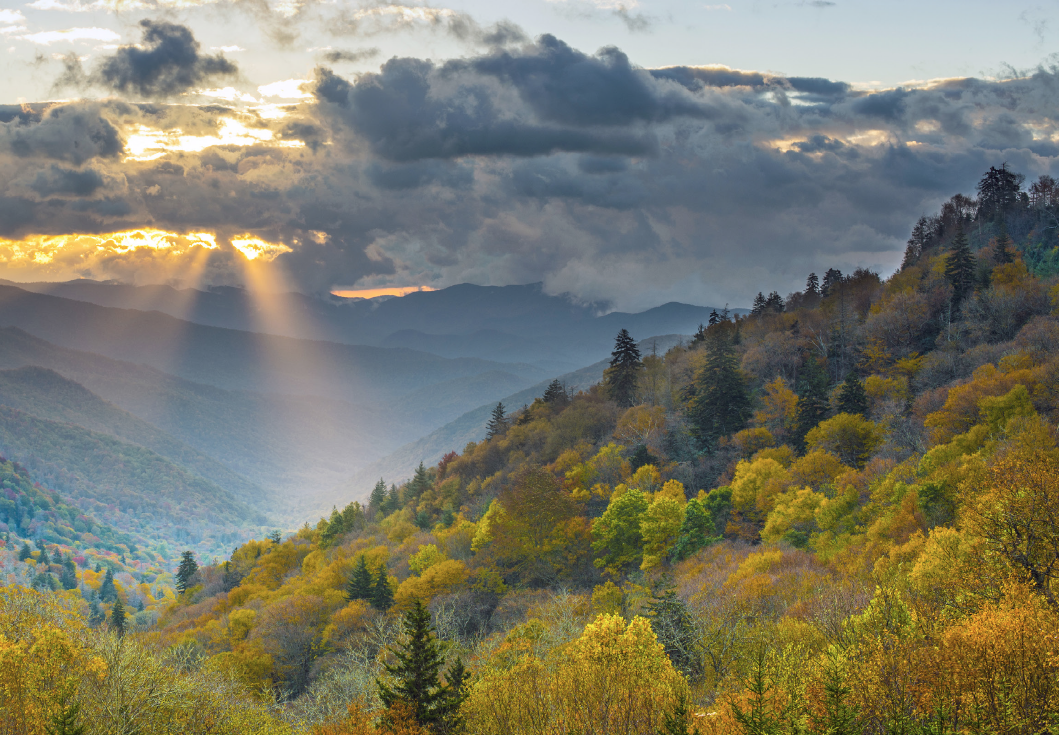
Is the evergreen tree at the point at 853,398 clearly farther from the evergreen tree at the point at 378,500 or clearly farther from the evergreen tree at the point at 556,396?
the evergreen tree at the point at 378,500

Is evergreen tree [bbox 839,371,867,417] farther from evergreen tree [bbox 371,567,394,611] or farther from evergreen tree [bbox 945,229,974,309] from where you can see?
evergreen tree [bbox 371,567,394,611]

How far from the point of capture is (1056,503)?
2934 centimetres

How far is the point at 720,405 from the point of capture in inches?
3610

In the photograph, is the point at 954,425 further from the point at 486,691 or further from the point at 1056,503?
→ the point at 486,691

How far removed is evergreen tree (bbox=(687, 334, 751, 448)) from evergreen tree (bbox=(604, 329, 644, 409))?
28.1 m

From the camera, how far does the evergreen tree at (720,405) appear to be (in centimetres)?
9138

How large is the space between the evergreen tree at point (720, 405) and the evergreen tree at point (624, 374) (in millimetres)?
28132

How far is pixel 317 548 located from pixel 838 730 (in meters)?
129

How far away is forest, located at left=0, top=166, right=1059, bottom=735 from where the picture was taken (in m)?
25.1

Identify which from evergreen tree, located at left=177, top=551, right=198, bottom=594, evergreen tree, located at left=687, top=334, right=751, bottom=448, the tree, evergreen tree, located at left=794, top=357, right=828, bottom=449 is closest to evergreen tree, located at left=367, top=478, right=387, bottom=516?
evergreen tree, located at left=177, top=551, right=198, bottom=594

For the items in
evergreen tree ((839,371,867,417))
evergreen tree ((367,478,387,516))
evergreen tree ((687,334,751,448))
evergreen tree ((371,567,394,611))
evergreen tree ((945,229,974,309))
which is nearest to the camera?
evergreen tree ((839,371,867,417))

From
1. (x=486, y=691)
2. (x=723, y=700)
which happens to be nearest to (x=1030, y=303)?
(x=723, y=700)

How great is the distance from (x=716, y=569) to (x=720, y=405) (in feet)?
131

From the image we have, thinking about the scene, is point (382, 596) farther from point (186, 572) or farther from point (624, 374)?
point (186, 572)
